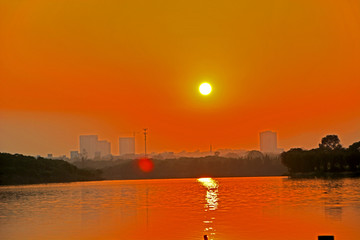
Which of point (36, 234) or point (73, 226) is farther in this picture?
point (73, 226)

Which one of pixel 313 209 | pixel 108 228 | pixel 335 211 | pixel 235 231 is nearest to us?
pixel 235 231

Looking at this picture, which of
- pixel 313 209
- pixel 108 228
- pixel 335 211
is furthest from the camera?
pixel 313 209

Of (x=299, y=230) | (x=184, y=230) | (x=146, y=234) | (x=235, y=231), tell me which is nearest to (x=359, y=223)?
(x=299, y=230)

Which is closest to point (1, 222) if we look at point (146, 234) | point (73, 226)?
point (73, 226)

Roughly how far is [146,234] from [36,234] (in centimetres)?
1059

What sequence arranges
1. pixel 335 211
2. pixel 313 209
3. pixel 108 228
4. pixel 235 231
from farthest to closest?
pixel 313 209
pixel 335 211
pixel 108 228
pixel 235 231

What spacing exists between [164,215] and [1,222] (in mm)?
19975

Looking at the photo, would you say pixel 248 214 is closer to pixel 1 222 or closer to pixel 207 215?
pixel 207 215

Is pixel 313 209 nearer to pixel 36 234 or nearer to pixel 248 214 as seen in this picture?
pixel 248 214

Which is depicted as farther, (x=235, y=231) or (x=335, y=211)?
(x=335, y=211)

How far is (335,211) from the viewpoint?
7625 cm

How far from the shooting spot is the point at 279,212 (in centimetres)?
8025

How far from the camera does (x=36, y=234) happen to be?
60.8 meters

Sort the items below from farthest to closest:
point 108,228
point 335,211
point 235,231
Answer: point 335,211 < point 108,228 < point 235,231
